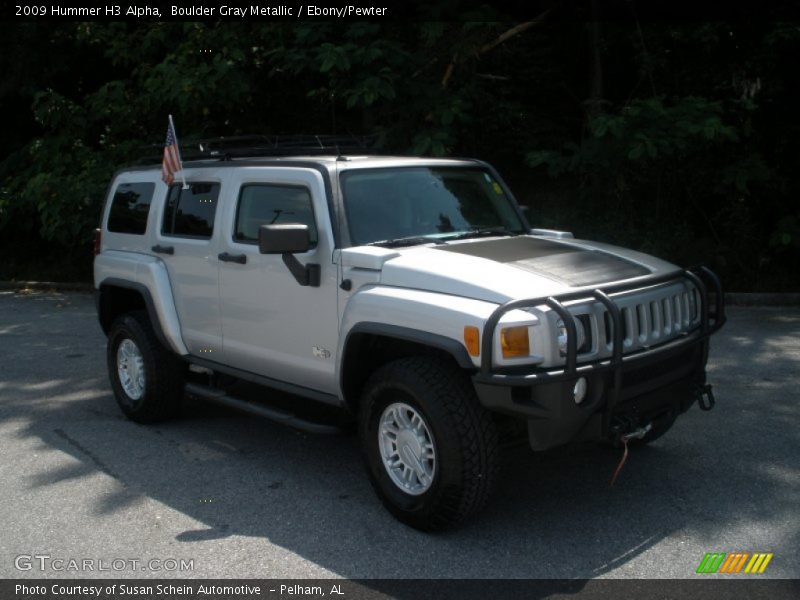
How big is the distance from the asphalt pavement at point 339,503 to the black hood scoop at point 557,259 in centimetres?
128

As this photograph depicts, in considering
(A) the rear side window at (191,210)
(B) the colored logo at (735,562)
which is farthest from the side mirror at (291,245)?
(B) the colored logo at (735,562)

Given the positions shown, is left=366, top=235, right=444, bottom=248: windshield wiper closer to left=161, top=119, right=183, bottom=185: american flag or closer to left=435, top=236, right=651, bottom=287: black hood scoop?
left=435, top=236, right=651, bottom=287: black hood scoop

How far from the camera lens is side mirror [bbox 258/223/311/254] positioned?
511 cm

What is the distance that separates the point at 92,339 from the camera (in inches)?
418

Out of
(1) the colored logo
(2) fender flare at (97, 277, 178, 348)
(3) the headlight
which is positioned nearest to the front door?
(2) fender flare at (97, 277, 178, 348)

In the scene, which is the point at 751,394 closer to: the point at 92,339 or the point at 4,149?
the point at 92,339

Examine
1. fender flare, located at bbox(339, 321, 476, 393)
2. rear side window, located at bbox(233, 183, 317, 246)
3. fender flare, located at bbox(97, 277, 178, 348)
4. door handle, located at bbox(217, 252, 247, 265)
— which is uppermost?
rear side window, located at bbox(233, 183, 317, 246)

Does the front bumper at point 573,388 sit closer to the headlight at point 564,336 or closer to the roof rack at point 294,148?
the headlight at point 564,336

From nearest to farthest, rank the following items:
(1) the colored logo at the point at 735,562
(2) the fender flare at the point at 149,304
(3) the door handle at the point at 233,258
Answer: (1) the colored logo at the point at 735,562, (3) the door handle at the point at 233,258, (2) the fender flare at the point at 149,304

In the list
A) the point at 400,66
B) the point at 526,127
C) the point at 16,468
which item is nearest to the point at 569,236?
the point at 16,468

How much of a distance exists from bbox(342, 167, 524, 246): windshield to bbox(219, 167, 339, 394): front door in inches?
8.9

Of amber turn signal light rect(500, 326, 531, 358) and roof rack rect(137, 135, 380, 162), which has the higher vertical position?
roof rack rect(137, 135, 380, 162)

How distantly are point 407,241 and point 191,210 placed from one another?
1.94 meters

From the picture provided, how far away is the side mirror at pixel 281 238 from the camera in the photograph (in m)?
5.11
